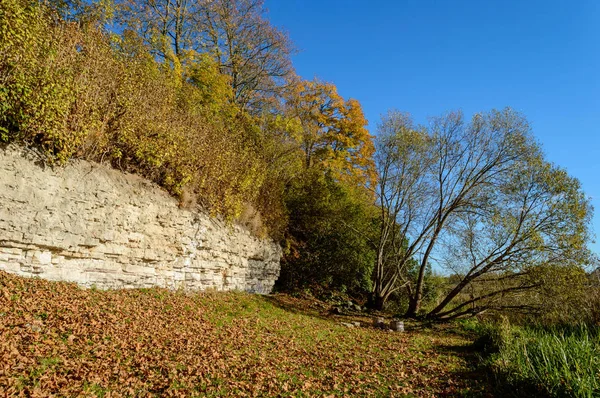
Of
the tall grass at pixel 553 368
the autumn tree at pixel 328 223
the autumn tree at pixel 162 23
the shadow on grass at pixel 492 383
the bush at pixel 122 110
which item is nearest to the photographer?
the tall grass at pixel 553 368

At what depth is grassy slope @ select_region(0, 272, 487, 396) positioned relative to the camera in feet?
15.9

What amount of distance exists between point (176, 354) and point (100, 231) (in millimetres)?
3792

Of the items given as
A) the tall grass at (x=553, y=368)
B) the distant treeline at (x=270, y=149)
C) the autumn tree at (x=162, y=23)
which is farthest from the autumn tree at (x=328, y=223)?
the tall grass at (x=553, y=368)

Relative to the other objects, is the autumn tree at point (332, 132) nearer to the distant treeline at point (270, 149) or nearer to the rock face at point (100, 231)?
the distant treeline at point (270, 149)

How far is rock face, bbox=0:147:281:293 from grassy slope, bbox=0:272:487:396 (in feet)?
1.83

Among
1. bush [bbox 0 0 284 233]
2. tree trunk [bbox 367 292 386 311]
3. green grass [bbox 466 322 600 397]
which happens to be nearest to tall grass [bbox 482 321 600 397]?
green grass [bbox 466 322 600 397]

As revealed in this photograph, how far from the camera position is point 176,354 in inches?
242

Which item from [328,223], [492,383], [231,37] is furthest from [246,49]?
[492,383]

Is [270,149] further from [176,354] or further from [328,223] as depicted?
[176,354]

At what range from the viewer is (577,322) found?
9.29 m

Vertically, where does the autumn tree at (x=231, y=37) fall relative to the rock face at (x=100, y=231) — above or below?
above

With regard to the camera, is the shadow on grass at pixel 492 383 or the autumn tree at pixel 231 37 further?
the autumn tree at pixel 231 37

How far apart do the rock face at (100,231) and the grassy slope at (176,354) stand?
56cm

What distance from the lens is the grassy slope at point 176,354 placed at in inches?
190
